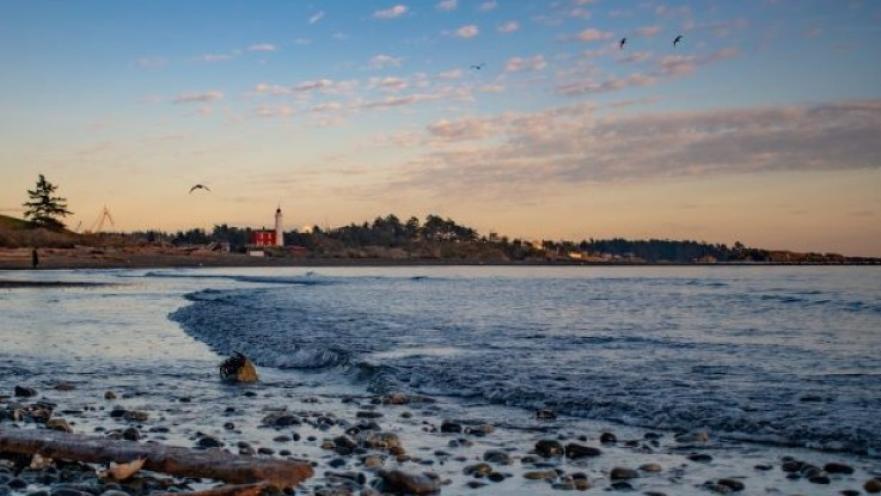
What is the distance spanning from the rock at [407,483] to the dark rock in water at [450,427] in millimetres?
2633

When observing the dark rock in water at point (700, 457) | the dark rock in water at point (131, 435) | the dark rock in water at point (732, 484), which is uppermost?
the dark rock in water at point (732, 484)

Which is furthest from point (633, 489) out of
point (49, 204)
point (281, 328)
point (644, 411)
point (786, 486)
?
point (49, 204)

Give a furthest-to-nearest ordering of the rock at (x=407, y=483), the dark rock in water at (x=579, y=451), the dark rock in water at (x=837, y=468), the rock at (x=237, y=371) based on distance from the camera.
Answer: the rock at (x=237, y=371) < the dark rock in water at (x=579, y=451) < the dark rock in water at (x=837, y=468) < the rock at (x=407, y=483)

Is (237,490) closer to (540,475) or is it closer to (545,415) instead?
(540,475)

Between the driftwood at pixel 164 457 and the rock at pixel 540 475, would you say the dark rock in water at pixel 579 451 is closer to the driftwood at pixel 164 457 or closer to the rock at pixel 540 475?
the rock at pixel 540 475

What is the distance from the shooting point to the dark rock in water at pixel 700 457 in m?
8.13

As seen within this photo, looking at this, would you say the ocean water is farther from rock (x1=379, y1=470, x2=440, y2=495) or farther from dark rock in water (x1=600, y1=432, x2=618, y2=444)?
rock (x1=379, y1=470, x2=440, y2=495)

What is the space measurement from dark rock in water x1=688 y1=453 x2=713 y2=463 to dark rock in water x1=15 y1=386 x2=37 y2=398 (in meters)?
9.48

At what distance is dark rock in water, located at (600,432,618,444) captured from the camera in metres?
9.05

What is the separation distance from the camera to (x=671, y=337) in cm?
2144

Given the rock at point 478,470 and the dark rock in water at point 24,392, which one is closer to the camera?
the rock at point 478,470

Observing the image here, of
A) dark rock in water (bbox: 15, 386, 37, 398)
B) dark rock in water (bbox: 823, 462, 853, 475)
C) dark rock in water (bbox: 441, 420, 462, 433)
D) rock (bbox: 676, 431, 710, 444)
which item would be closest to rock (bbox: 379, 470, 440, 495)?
dark rock in water (bbox: 441, 420, 462, 433)

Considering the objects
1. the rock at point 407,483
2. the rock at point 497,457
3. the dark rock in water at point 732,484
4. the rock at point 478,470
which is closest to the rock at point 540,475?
the rock at point 478,470

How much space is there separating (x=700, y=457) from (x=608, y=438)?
1.17m
